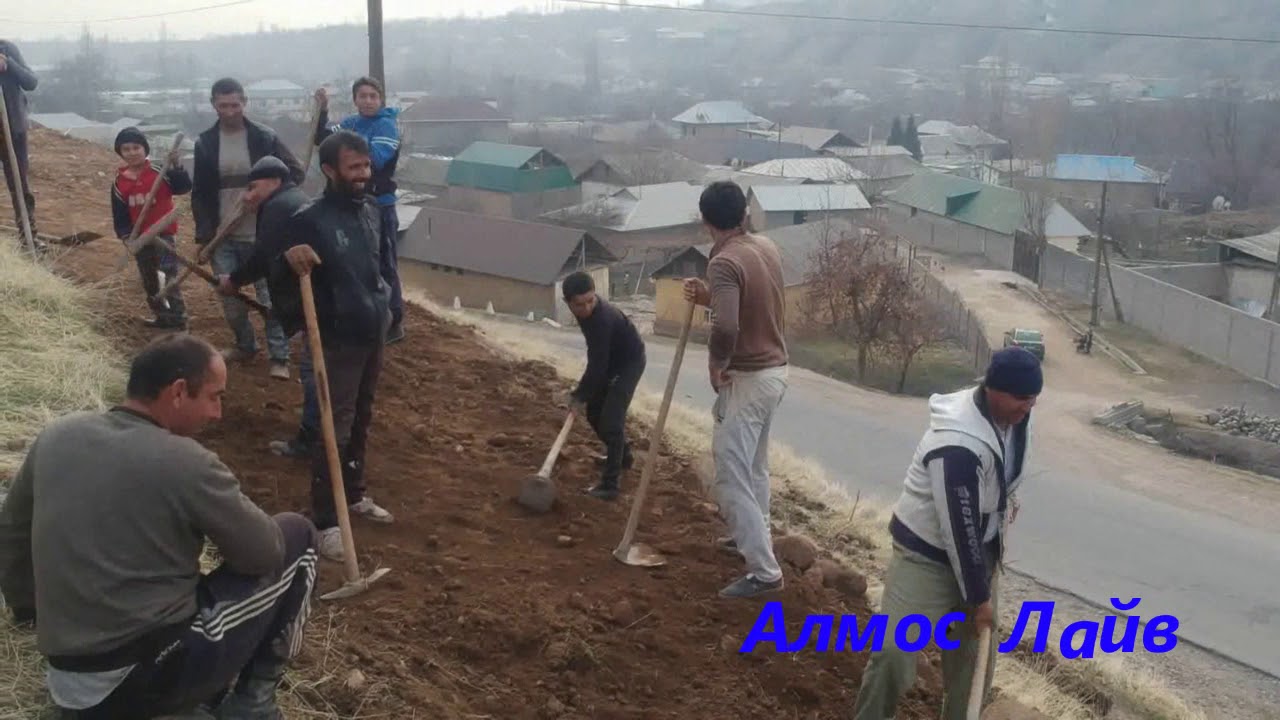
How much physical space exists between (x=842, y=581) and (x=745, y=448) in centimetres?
134

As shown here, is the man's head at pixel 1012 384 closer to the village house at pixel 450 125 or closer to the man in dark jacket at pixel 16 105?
the man in dark jacket at pixel 16 105

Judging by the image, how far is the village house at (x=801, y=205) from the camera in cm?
4353

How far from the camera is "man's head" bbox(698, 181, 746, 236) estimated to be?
4754 millimetres

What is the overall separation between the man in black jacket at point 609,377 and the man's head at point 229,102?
6.80 feet

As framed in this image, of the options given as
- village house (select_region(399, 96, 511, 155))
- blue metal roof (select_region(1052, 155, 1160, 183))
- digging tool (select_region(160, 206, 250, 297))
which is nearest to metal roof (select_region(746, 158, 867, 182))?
blue metal roof (select_region(1052, 155, 1160, 183))

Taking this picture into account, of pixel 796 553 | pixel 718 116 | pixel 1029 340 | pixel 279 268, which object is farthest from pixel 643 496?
pixel 718 116

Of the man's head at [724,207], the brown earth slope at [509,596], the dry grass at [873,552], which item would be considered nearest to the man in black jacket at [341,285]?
A: the brown earth slope at [509,596]

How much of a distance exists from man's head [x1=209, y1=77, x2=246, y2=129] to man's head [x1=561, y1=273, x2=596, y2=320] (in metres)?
2.13

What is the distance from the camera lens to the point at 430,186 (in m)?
54.4

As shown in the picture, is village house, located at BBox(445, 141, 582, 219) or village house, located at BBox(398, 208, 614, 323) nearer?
village house, located at BBox(398, 208, 614, 323)

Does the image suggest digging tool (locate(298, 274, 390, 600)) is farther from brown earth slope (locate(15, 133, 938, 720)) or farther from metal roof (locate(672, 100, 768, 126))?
metal roof (locate(672, 100, 768, 126))

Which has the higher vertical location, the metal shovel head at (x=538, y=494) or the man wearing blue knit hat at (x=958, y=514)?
the man wearing blue knit hat at (x=958, y=514)

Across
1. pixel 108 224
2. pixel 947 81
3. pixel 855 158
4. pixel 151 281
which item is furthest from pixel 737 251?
pixel 947 81

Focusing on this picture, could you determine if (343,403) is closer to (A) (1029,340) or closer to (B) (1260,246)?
(A) (1029,340)
